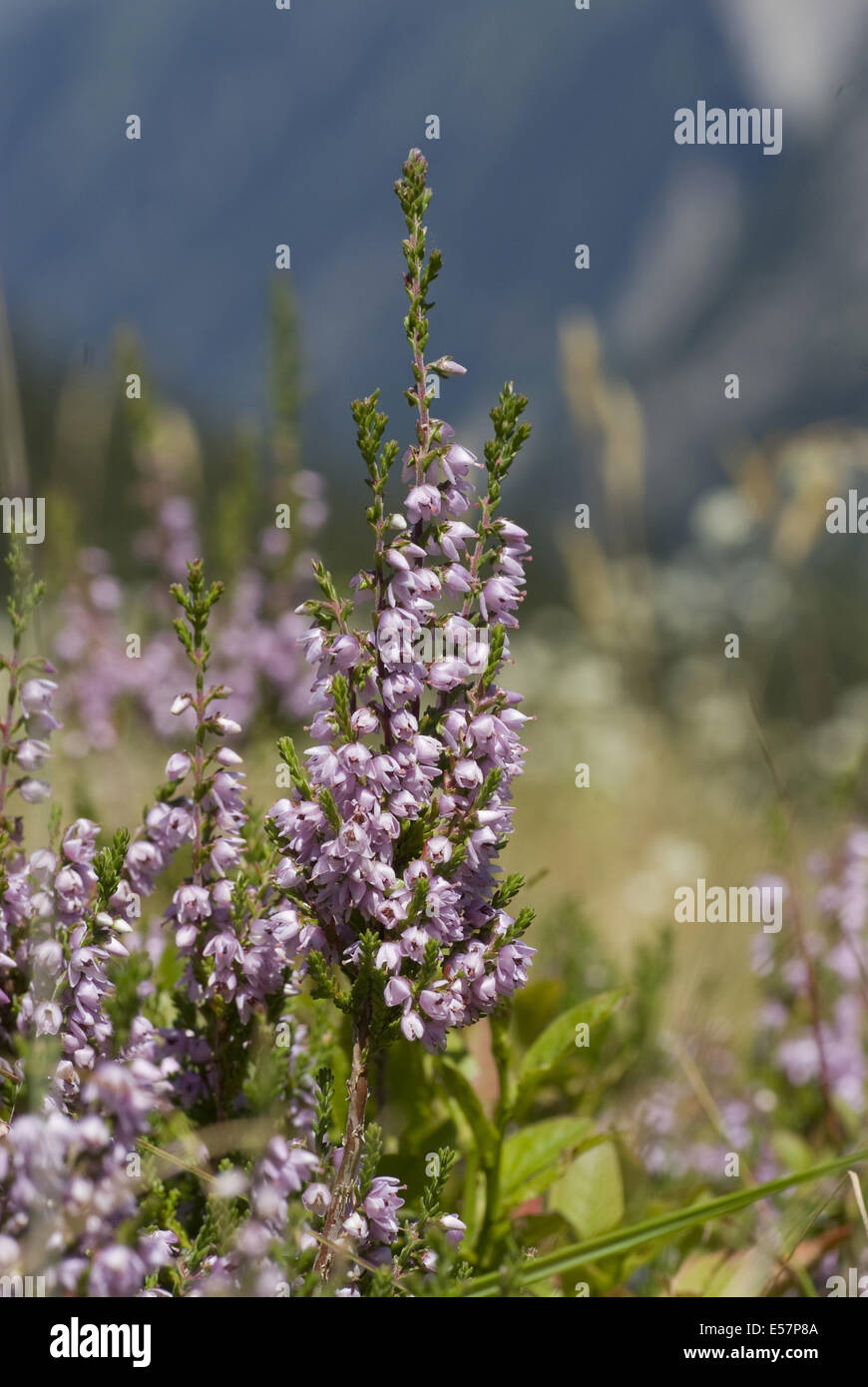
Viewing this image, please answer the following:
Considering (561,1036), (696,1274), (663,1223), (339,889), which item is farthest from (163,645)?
(663,1223)

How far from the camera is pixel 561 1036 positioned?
321 centimetres

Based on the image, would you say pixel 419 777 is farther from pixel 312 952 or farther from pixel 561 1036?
pixel 561 1036

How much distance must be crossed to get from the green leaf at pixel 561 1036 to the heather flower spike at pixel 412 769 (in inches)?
30.2

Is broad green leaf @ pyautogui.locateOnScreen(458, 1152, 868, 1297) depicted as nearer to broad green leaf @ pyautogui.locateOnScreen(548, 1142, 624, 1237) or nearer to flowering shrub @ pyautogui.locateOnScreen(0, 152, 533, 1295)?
A: flowering shrub @ pyautogui.locateOnScreen(0, 152, 533, 1295)

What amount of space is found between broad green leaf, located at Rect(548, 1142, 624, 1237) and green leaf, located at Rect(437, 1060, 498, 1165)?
358mm

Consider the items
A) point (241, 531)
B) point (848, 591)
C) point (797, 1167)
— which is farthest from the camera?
point (848, 591)

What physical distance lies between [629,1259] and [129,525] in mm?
21751

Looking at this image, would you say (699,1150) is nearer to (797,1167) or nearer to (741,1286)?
(797,1167)

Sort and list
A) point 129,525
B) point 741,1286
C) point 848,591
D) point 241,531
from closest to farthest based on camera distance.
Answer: point 741,1286
point 241,531
point 848,591
point 129,525

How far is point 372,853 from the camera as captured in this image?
223 centimetres

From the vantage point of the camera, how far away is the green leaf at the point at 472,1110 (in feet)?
9.59

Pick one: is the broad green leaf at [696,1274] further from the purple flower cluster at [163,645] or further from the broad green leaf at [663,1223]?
the purple flower cluster at [163,645]

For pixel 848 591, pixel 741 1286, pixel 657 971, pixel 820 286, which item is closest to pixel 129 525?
pixel 848 591

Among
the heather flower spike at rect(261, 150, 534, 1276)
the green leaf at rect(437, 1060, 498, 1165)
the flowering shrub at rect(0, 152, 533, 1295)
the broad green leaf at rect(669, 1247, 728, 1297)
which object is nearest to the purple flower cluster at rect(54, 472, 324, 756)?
the green leaf at rect(437, 1060, 498, 1165)
